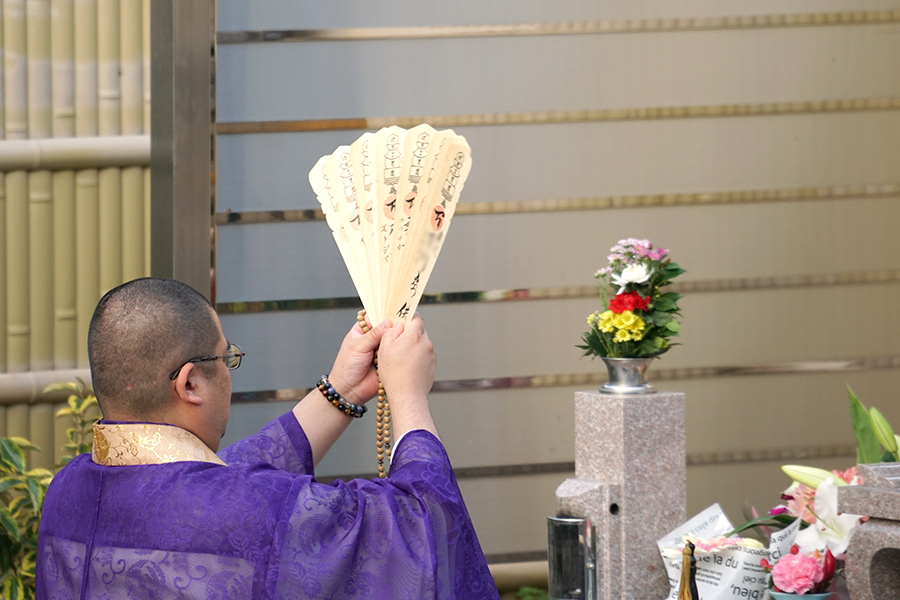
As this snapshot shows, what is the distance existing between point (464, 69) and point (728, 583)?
1.96m

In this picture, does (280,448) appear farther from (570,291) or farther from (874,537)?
(570,291)

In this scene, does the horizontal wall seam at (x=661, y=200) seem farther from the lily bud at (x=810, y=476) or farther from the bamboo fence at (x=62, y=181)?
the lily bud at (x=810, y=476)

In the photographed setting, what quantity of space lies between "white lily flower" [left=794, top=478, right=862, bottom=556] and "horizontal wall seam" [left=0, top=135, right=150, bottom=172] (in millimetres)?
2838

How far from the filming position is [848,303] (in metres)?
3.60

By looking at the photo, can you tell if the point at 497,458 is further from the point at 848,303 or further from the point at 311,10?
the point at 311,10

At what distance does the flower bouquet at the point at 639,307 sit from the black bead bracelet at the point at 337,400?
1.06 m

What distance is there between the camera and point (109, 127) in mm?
3812

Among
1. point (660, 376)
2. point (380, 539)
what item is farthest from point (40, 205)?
point (380, 539)

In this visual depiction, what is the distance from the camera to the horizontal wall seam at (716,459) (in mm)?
3430

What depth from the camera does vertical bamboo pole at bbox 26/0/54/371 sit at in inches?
148

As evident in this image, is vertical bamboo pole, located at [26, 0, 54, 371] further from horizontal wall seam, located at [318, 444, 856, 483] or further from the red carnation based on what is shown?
the red carnation

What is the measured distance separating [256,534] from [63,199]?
9.38ft

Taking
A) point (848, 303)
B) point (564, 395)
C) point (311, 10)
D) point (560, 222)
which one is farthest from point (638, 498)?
point (311, 10)

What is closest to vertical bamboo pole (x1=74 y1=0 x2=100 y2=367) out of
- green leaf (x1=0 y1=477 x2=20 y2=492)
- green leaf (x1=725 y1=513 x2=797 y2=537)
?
green leaf (x1=0 y1=477 x2=20 y2=492)
